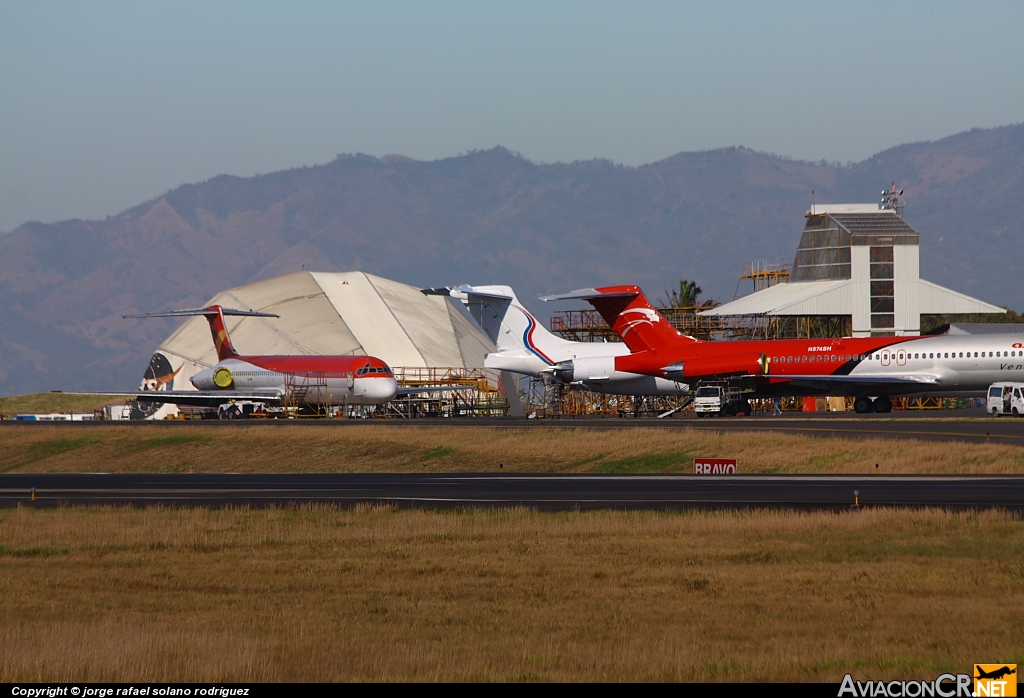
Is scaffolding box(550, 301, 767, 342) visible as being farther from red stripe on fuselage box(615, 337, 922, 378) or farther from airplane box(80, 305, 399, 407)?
red stripe on fuselage box(615, 337, 922, 378)

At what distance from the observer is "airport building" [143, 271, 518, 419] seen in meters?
113

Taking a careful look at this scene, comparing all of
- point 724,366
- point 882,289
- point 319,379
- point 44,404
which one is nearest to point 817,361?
point 724,366

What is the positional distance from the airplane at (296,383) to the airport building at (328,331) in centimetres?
2868

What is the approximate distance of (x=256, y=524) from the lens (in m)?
21.8

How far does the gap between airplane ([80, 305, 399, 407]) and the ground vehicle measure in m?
23.3

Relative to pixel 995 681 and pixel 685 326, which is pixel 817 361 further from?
pixel 995 681

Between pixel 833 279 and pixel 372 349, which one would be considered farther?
pixel 372 349

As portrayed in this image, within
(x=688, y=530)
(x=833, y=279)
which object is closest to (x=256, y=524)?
(x=688, y=530)

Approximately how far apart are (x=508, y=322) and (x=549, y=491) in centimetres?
3854

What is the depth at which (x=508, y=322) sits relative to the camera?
66.4 metres

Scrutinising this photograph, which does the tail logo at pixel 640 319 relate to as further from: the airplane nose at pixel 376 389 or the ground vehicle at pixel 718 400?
the airplane nose at pixel 376 389

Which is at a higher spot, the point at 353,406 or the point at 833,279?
the point at 833,279

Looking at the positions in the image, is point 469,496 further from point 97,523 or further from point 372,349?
point 372,349

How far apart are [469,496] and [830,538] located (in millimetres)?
11057
